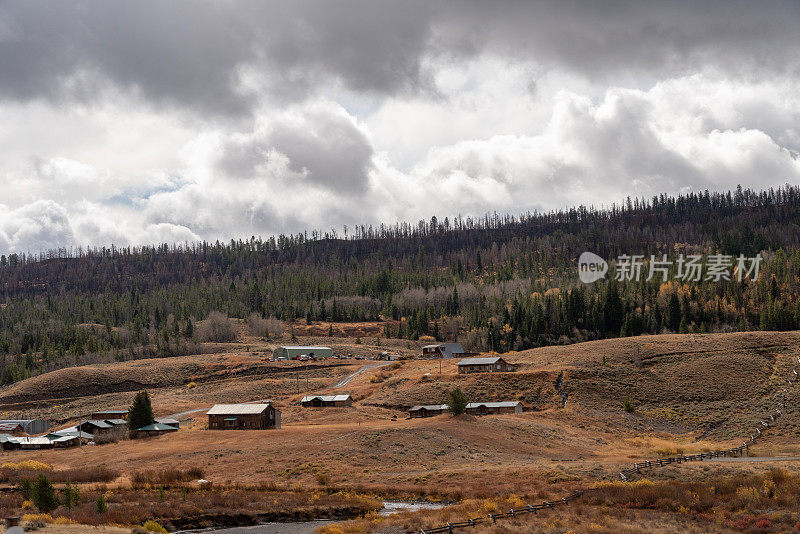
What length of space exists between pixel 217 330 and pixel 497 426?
136392 mm

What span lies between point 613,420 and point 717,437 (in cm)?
1150

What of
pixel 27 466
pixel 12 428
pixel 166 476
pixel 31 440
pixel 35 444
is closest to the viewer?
pixel 166 476

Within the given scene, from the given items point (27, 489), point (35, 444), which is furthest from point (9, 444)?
point (27, 489)

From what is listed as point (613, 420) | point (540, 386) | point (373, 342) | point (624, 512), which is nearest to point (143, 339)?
point (373, 342)

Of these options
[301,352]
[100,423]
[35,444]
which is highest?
[301,352]

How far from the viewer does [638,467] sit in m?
49.8

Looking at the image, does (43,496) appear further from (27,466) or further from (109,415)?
(109,415)

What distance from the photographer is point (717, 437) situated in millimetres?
73188

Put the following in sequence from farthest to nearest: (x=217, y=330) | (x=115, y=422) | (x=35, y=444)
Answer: (x=217, y=330) → (x=115, y=422) → (x=35, y=444)

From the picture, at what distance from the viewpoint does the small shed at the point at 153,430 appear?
78.2m

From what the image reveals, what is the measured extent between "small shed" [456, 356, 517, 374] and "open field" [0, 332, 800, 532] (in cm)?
258

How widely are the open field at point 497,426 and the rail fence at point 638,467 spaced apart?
45.4 inches

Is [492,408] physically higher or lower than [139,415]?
lower

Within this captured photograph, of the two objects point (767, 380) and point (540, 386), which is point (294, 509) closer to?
point (540, 386)
